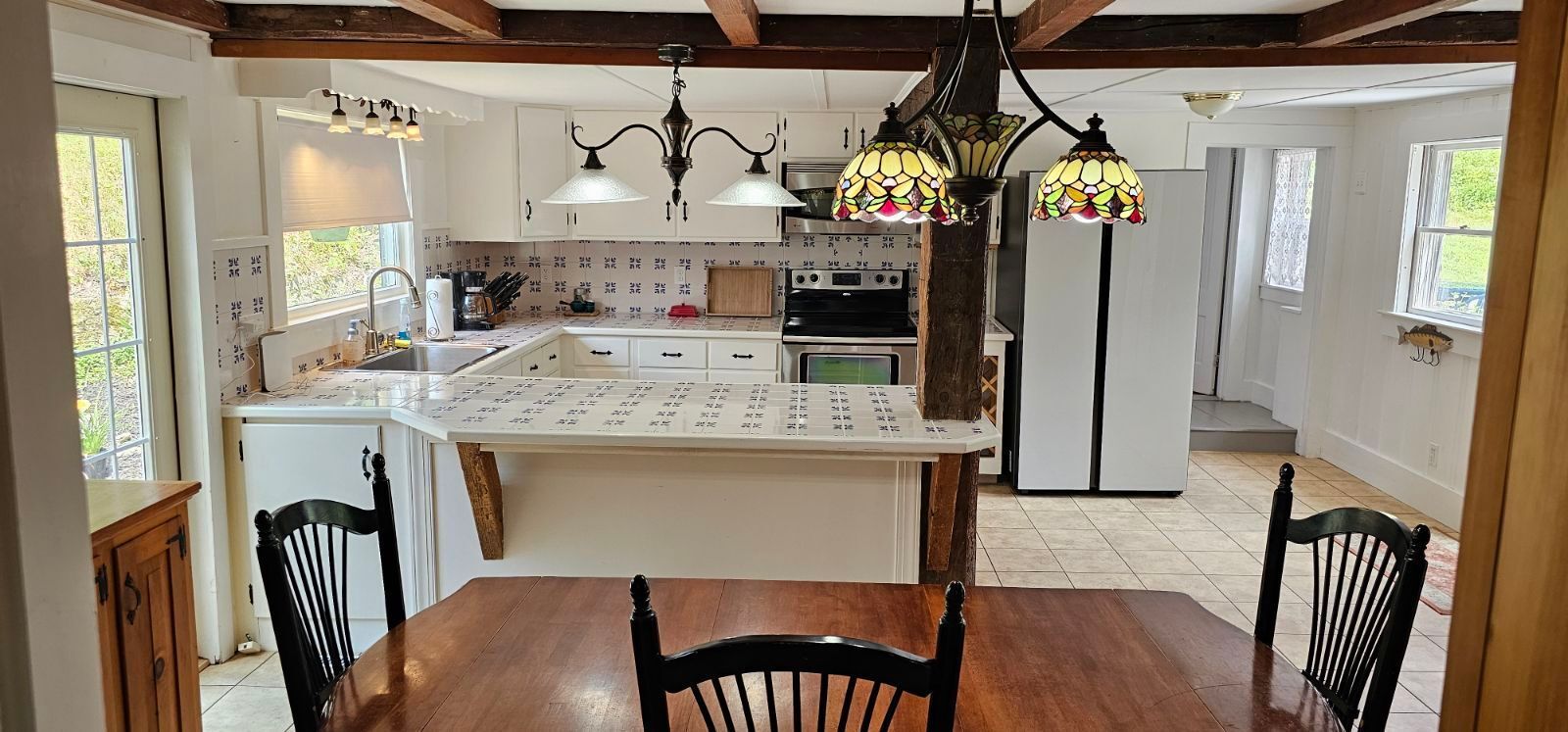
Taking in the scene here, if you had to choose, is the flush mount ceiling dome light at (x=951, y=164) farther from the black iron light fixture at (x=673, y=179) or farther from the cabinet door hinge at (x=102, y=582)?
the cabinet door hinge at (x=102, y=582)

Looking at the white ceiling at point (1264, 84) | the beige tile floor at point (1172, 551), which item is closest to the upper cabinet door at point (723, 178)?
the white ceiling at point (1264, 84)

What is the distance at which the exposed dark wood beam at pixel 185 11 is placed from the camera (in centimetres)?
271

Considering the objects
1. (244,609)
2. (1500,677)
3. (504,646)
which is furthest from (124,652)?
(1500,677)

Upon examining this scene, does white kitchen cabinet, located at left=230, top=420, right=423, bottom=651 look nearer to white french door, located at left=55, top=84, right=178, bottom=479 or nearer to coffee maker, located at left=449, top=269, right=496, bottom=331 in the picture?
white french door, located at left=55, top=84, right=178, bottom=479

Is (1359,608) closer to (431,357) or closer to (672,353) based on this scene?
(431,357)

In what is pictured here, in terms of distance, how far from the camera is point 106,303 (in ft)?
9.85

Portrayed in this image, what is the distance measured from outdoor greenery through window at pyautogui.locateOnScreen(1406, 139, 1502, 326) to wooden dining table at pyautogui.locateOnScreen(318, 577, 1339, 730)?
379 centimetres

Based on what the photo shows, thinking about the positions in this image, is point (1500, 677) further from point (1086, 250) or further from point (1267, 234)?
point (1267, 234)

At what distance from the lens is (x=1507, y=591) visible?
672mm

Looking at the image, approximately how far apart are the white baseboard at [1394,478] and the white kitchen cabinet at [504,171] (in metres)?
4.74

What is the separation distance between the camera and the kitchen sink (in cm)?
445

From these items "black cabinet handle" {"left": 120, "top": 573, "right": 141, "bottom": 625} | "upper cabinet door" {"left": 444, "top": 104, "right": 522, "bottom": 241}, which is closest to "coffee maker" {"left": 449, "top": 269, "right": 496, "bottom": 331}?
"upper cabinet door" {"left": 444, "top": 104, "right": 522, "bottom": 241}

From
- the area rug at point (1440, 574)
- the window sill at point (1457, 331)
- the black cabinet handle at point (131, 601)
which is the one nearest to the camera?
the black cabinet handle at point (131, 601)

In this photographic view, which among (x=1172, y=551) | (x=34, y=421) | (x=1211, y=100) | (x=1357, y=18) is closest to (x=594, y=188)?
(x=1357, y=18)
